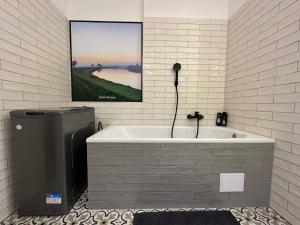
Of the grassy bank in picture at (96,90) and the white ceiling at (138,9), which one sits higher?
the white ceiling at (138,9)

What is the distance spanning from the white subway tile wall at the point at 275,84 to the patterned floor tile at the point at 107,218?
0.38 feet

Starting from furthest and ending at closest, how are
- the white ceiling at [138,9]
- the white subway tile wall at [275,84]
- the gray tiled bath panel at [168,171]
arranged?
the white ceiling at [138,9] < the gray tiled bath panel at [168,171] < the white subway tile wall at [275,84]

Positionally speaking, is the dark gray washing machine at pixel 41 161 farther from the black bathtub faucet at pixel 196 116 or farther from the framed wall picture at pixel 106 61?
the black bathtub faucet at pixel 196 116

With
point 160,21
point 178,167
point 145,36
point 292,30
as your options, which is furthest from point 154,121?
point 292,30

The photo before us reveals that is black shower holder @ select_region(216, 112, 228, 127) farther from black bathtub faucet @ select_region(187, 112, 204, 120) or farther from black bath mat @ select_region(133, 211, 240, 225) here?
black bath mat @ select_region(133, 211, 240, 225)

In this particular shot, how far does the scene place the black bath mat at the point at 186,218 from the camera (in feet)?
3.56

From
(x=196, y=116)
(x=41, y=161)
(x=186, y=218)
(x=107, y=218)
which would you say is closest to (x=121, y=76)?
(x=196, y=116)

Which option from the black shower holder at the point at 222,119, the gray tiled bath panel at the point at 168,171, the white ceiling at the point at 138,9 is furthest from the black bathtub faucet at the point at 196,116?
the white ceiling at the point at 138,9

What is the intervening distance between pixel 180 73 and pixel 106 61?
0.95m

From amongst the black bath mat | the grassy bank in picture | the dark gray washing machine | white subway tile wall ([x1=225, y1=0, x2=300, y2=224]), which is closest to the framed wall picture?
the grassy bank in picture

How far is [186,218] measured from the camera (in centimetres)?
113

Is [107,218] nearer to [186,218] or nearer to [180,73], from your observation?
[186,218]

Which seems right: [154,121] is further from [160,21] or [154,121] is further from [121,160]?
[160,21]

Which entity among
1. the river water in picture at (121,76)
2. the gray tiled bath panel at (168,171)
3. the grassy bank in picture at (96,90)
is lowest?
the gray tiled bath panel at (168,171)
